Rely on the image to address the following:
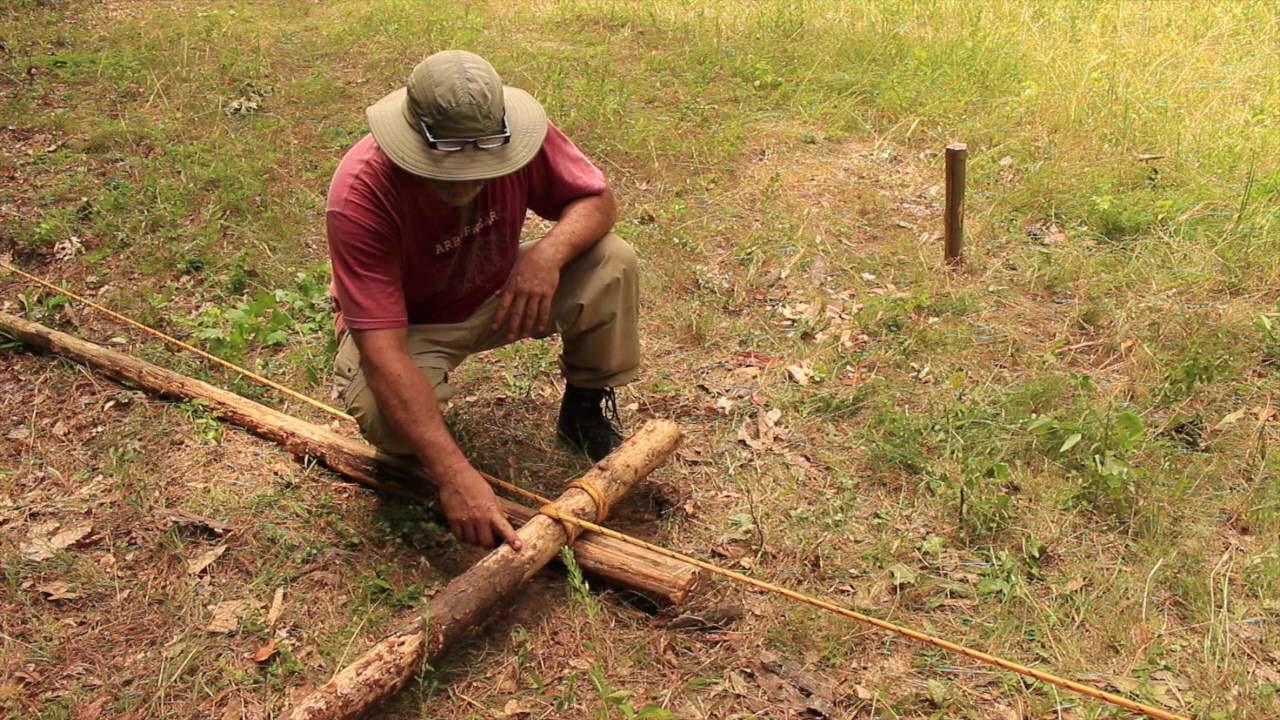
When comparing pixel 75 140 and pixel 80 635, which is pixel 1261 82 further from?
pixel 75 140

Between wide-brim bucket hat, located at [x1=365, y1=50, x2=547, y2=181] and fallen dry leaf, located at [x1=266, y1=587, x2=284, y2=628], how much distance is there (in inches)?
54.3

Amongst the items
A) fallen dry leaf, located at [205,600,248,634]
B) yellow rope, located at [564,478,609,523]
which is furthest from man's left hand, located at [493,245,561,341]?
fallen dry leaf, located at [205,600,248,634]

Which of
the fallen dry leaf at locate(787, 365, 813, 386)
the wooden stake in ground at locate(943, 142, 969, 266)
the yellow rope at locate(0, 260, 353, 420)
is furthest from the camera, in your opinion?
the wooden stake in ground at locate(943, 142, 969, 266)

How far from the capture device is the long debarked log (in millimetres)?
3006

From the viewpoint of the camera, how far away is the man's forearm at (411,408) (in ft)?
9.54

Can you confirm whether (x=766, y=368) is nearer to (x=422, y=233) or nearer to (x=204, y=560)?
(x=422, y=233)

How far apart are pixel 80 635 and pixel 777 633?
6.77 ft

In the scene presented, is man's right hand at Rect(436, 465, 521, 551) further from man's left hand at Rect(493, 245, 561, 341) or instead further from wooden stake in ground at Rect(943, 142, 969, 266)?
wooden stake in ground at Rect(943, 142, 969, 266)

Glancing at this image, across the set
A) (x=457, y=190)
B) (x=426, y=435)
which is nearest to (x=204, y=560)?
(x=426, y=435)

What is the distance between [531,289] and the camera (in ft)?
10.5

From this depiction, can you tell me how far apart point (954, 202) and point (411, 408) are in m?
2.93

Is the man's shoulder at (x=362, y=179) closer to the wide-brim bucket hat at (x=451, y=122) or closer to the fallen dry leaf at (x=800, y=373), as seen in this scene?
the wide-brim bucket hat at (x=451, y=122)

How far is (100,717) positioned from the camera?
2719 mm

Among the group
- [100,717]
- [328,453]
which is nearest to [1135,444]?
[328,453]
